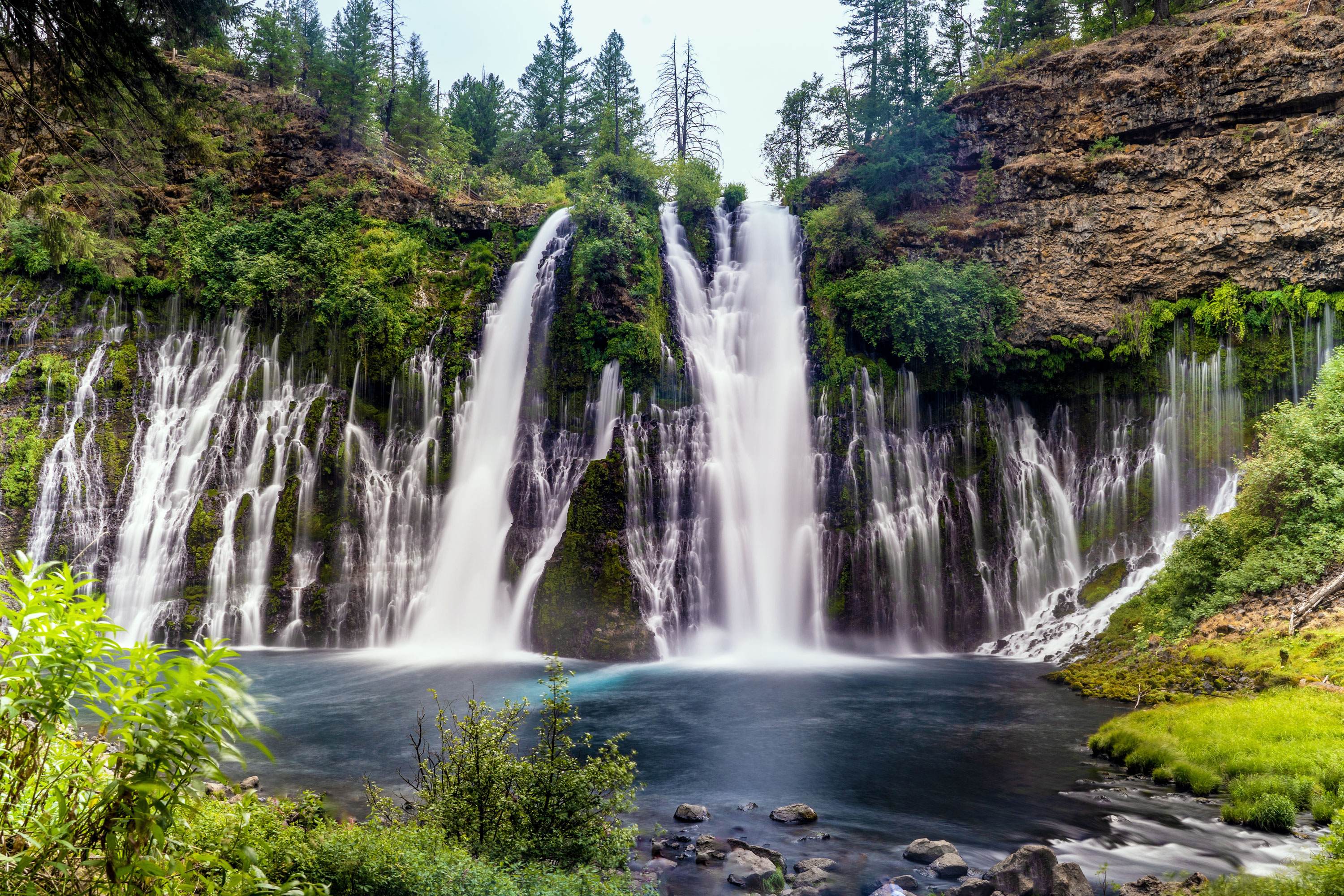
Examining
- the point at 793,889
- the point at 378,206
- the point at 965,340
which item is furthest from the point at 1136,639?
the point at 378,206

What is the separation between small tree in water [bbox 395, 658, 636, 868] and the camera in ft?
23.0

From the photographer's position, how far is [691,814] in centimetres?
998

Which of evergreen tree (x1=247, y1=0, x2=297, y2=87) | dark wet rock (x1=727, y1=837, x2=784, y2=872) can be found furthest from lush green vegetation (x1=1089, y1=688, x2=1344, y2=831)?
evergreen tree (x1=247, y1=0, x2=297, y2=87)

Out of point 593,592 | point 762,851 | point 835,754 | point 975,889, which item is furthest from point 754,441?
point 975,889

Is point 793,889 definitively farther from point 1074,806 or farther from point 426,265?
point 426,265

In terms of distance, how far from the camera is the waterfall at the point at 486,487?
77.3 feet

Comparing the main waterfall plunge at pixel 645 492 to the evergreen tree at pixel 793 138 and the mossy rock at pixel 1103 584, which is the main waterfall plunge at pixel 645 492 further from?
the evergreen tree at pixel 793 138

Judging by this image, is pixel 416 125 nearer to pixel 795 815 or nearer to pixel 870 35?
pixel 870 35

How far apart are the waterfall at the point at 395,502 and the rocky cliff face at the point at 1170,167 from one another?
21803 mm

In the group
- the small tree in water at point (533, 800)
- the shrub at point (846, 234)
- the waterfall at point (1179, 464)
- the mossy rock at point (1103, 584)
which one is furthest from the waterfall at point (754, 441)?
the small tree in water at point (533, 800)

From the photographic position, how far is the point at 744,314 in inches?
1134

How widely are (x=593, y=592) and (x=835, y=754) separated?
1049cm

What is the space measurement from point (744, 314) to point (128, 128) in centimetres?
2248

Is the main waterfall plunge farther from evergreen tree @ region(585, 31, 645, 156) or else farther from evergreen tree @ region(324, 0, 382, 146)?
evergreen tree @ region(585, 31, 645, 156)
